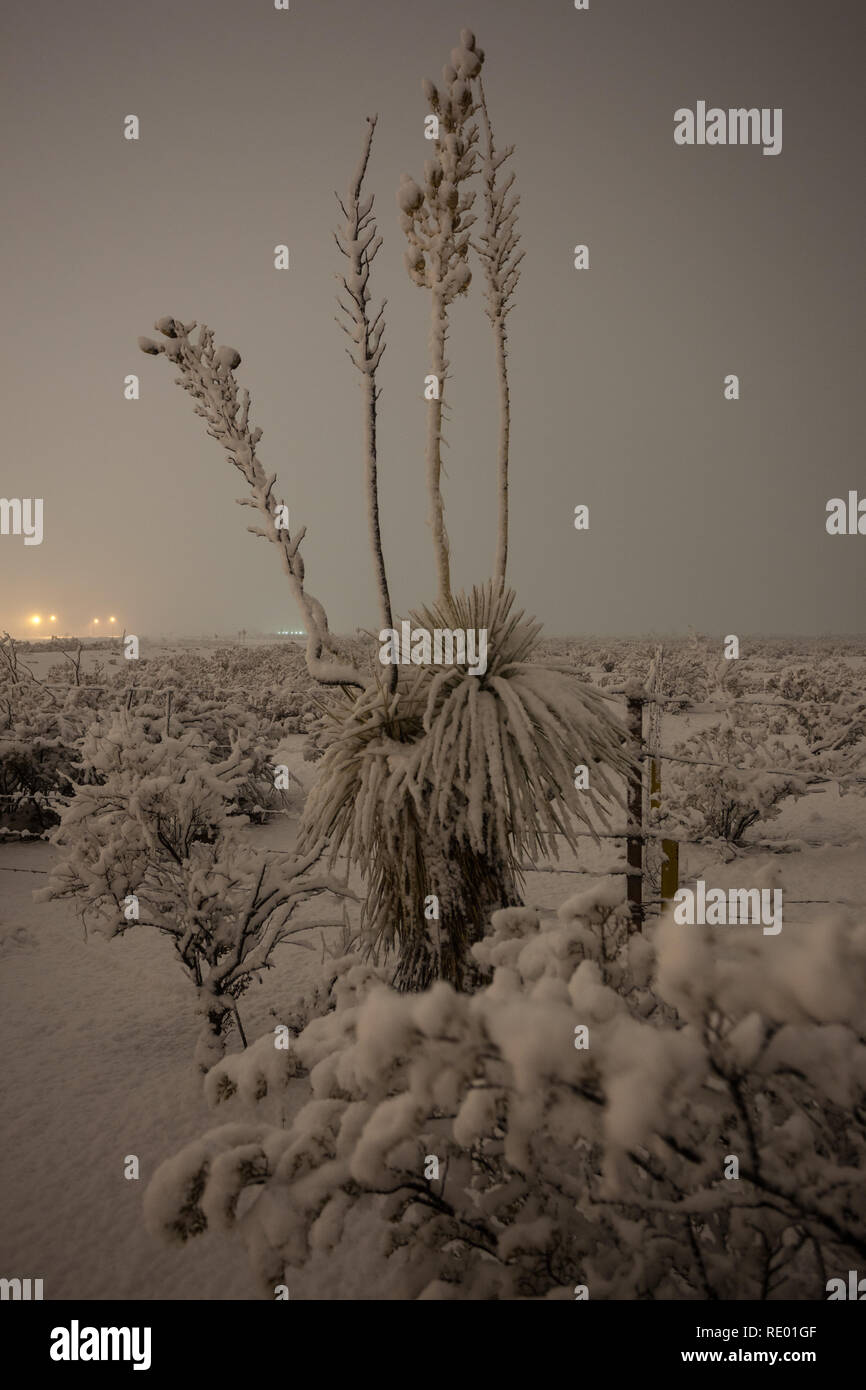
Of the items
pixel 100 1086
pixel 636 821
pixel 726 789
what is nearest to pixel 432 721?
pixel 636 821

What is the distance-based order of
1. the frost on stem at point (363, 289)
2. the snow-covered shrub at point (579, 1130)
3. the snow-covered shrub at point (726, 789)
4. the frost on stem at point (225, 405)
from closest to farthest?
the snow-covered shrub at point (579, 1130), the frost on stem at point (363, 289), the frost on stem at point (225, 405), the snow-covered shrub at point (726, 789)

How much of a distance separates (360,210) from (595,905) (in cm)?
227

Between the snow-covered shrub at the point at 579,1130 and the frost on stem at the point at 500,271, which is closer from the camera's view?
the snow-covered shrub at the point at 579,1130

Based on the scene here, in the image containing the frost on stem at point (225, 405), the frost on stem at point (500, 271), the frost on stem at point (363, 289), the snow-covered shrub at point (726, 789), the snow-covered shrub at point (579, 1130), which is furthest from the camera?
the snow-covered shrub at point (726, 789)

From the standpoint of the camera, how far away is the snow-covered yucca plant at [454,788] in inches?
83.0

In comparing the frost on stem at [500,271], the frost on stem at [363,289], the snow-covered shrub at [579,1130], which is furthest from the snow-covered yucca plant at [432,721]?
the snow-covered shrub at [579,1130]

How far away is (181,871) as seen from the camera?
3.64 meters

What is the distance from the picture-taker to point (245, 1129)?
3.75ft

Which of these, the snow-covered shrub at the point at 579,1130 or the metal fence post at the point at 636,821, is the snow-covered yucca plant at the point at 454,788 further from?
the snow-covered shrub at the point at 579,1130

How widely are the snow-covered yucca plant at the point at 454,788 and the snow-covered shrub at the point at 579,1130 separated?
2.70ft

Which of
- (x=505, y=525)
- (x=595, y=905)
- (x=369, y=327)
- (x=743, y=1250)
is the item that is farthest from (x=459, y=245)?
(x=743, y=1250)

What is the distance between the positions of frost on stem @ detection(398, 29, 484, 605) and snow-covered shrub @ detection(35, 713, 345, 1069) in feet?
7.67
